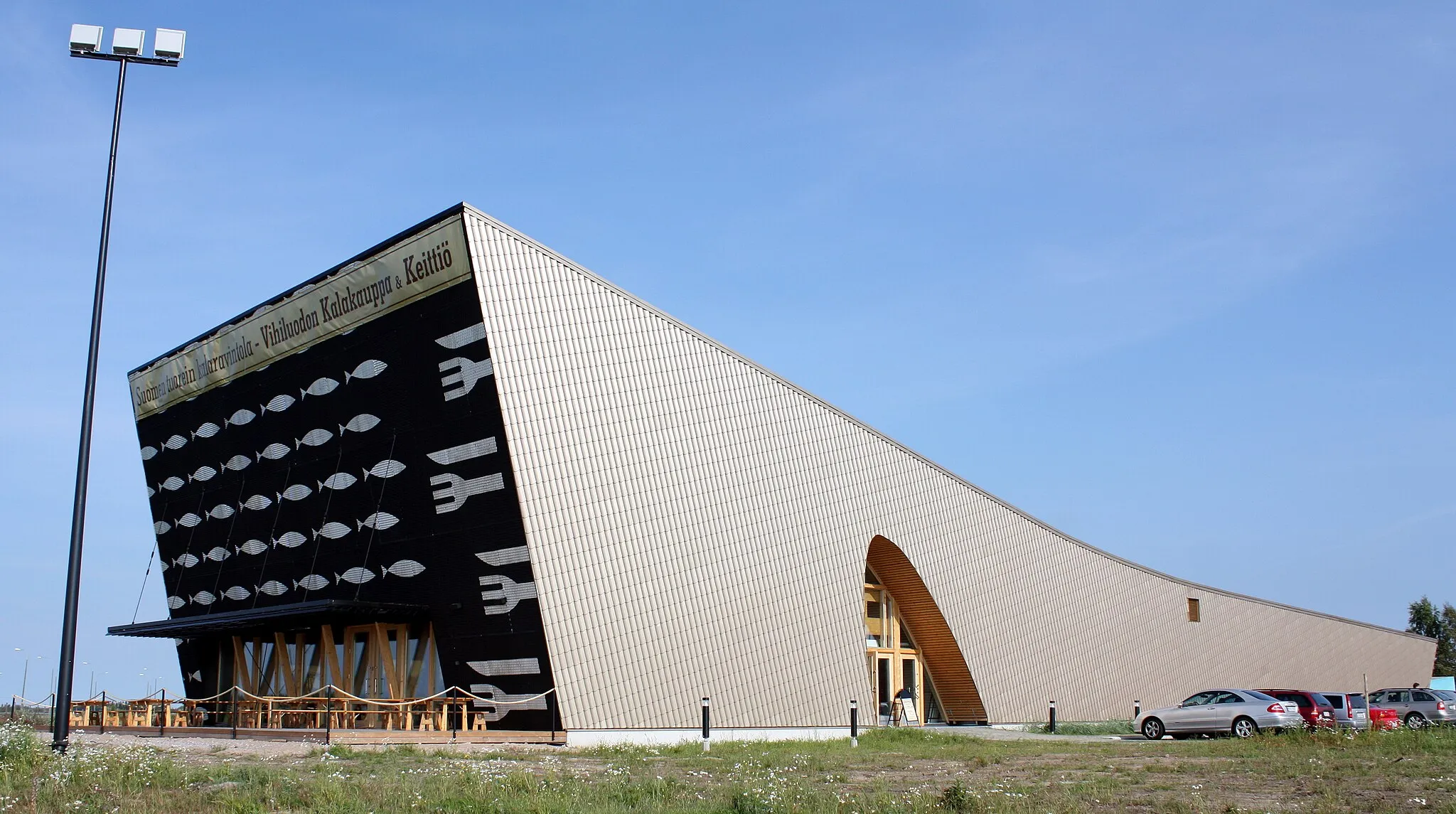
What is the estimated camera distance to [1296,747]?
20.0 meters

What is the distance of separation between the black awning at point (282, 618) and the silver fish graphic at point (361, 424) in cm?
417

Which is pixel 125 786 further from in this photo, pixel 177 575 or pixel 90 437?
pixel 177 575

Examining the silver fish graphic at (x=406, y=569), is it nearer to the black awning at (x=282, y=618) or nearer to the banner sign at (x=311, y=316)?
the black awning at (x=282, y=618)

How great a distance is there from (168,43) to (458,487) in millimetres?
10775

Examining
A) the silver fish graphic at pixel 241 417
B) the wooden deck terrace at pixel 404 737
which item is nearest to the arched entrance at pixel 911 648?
the wooden deck terrace at pixel 404 737

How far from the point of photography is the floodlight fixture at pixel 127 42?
752 inches

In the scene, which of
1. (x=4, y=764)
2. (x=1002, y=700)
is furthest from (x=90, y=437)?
(x=1002, y=700)

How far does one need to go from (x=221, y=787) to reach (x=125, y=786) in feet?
3.37

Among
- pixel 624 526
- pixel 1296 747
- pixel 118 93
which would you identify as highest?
pixel 118 93

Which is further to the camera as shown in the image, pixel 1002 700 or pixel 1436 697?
pixel 1002 700

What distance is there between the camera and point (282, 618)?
29156 mm

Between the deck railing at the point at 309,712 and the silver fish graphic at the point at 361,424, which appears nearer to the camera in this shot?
the deck railing at the point at 309,712

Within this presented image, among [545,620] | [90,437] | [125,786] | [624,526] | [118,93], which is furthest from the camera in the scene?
[624,526]

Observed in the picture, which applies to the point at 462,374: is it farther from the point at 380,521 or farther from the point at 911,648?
the point at 911,648
